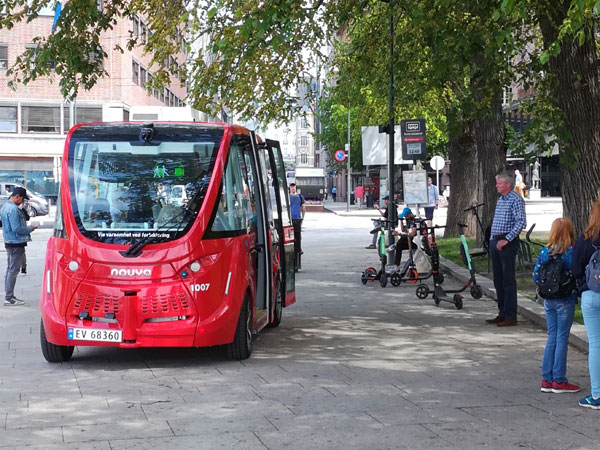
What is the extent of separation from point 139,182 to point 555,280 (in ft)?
→ 13.3

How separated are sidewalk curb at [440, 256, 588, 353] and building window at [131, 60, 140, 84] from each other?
132ft

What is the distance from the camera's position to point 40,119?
57.6 meters

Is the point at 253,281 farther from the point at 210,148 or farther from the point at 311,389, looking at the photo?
the point at 311,389

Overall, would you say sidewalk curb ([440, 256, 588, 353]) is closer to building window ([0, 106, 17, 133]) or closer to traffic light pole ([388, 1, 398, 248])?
traffic light pole ([388, 1, 398, 248])

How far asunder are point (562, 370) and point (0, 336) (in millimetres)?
6526

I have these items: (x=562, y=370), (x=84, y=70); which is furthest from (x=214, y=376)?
(x=84, y=70)

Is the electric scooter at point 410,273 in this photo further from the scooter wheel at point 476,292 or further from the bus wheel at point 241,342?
the bus wheel at point 241,342

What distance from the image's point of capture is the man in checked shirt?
12.6 meters

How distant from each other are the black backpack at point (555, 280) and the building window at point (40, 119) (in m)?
51.9

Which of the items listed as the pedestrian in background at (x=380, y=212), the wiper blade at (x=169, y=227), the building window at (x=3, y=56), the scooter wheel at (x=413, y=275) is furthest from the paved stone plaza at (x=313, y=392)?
the building window at (x=3, y=56)

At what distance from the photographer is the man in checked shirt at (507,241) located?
1256 cm

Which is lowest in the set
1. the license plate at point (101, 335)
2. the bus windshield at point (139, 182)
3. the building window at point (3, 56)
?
the license plate at point (101, 335)

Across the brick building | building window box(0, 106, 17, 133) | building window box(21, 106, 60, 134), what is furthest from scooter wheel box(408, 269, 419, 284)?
building window box(0, 106, 17, 133)

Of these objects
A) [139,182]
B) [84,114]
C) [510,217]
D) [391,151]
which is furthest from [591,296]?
[84,114]
